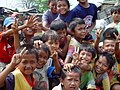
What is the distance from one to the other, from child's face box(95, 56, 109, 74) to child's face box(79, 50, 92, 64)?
183mm

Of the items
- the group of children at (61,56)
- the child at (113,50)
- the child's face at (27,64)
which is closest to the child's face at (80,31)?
the group of children at (61,56)

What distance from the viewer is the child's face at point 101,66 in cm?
404

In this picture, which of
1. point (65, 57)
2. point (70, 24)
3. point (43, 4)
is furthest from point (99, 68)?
point (43, 4)

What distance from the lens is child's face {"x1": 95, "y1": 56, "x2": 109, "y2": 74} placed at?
4039 mm

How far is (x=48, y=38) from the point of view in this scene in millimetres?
4051

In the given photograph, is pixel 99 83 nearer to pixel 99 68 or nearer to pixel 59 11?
pixel 99 68

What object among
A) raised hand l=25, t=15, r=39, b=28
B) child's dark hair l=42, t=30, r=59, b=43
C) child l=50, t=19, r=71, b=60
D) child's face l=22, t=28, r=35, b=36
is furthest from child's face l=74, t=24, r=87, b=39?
raised hand l=25, t=15, r=39, b=28

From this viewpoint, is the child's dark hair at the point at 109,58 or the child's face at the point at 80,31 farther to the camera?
the child's face at the point at 80,31

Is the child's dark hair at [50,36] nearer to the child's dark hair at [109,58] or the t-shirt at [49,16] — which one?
the child's dark hair at [109,58]

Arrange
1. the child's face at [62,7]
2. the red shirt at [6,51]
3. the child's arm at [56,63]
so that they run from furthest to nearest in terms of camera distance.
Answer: the child's face at [62,7]
the red shirt at [6,51]
the child's arm at [56,63]

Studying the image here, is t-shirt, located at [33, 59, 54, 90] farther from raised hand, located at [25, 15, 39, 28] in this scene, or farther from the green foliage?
the green foliage

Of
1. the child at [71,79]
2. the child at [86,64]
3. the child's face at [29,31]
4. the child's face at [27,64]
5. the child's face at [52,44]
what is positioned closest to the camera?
the child's face at [27,64]

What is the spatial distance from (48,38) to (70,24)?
0.64 meters

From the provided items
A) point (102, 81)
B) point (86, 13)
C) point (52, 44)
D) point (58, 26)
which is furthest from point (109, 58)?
point (86, 13)
